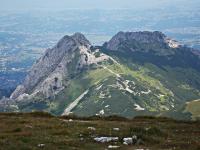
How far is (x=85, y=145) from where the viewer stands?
3534 cm

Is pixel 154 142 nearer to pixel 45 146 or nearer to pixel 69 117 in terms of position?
pixel 45 146

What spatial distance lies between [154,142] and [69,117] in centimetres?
3066

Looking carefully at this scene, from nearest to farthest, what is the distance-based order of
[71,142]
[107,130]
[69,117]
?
1. [71,142]
2. [107,130]
3. [69,117]

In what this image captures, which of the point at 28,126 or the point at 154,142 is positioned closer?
the point at 154,142

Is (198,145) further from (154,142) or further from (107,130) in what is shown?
(107,130)

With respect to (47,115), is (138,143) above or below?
above

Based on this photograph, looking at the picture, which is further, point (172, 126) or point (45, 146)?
point (172, 126)

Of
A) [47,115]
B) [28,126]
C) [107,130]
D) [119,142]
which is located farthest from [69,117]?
[119,142]

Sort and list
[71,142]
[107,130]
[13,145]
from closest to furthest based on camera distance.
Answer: [13,145]
[71,142]
[107,130]

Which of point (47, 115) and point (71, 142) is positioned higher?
point (71, 142)

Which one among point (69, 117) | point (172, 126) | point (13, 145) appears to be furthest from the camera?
point (69, 117)

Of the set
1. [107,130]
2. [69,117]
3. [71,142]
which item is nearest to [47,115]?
[69,117]

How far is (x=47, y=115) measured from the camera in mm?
66438

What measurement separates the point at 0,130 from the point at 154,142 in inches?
679
